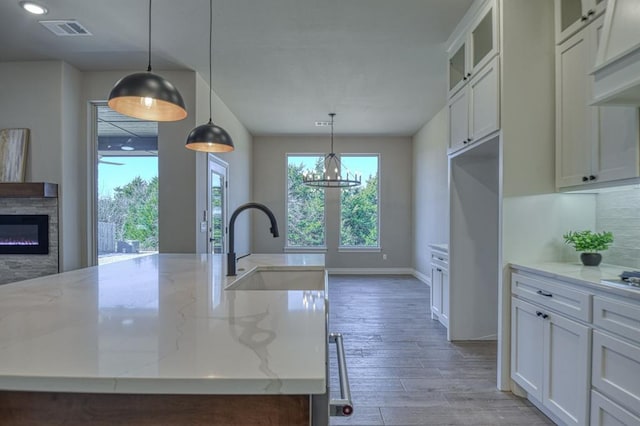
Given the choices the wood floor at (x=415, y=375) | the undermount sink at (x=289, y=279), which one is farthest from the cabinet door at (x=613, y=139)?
the undermount sink at (x=289, y=279)

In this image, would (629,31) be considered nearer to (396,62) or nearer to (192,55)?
(396,62)

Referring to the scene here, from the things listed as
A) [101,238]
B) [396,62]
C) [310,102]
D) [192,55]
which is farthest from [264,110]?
[101,238]

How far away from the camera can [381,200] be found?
7.52m

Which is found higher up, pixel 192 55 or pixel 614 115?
pixel 192 55

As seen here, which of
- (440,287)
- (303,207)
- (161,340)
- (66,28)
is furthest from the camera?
(303,207)

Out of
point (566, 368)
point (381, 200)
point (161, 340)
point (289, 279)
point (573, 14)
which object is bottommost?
point (566, 368)

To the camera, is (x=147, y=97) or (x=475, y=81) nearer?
(x=147, y=97)

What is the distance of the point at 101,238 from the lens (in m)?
4.52

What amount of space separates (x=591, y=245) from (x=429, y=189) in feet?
13.4

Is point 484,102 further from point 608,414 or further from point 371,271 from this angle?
point 371,271

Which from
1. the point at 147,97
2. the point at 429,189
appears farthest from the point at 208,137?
the point at 429,189

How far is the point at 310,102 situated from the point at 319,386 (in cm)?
504

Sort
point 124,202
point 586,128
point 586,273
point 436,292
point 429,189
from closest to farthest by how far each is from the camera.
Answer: point 586,273 < point 586,128 < point 436,292 < point 124,202 < point 429,189

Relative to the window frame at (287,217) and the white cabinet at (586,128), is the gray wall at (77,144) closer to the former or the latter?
the window frame at (287,217)
